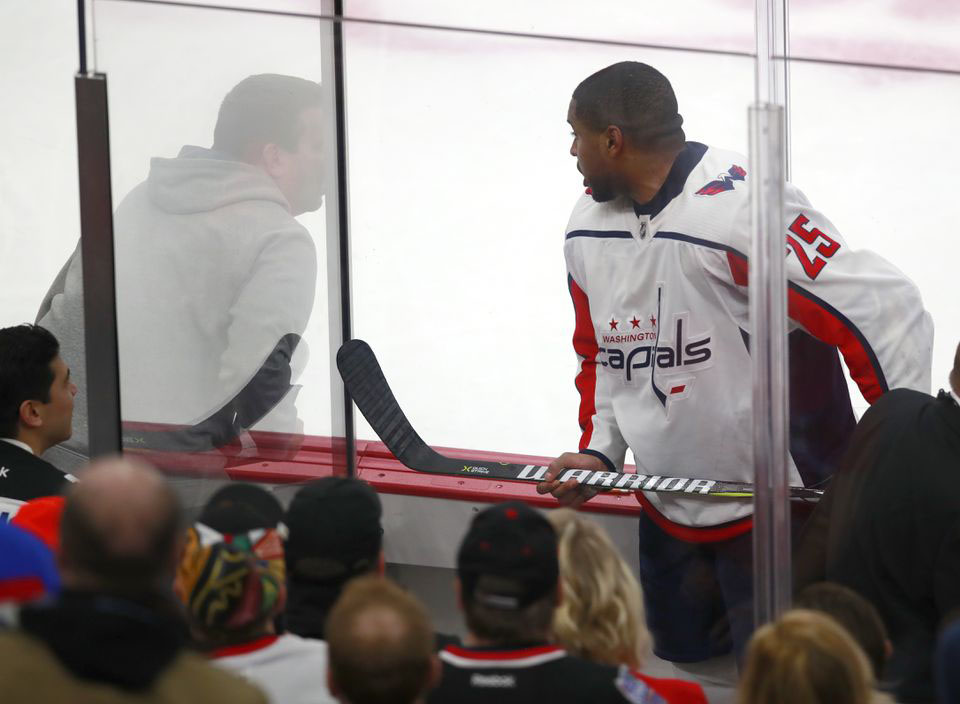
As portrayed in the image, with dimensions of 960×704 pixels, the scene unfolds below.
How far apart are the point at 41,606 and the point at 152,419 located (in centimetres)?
138

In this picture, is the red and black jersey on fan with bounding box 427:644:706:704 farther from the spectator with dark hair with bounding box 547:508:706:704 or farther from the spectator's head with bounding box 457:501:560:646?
the spectator with dark hair with bounding box 547:508:706:704

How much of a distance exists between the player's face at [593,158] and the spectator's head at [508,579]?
3.58 feet

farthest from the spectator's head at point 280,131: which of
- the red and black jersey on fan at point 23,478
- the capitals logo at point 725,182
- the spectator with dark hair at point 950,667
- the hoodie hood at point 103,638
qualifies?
the spectator with dark hair at point 950,667

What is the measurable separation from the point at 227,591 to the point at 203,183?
127 centimetres

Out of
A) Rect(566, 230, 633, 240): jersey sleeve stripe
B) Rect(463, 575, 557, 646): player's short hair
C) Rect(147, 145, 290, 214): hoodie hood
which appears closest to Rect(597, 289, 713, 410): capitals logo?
Rect(566, 230, 633, 240): jersey sleeve stripe

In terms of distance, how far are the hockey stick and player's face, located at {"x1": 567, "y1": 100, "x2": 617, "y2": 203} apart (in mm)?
532

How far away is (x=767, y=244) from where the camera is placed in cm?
183

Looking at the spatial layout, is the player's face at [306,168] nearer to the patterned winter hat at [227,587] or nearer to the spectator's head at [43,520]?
the spectator's head at [43,520]

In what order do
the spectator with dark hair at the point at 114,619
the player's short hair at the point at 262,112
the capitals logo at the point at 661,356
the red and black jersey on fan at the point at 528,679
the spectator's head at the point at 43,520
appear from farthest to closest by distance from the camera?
the player's short hair at the point at 262,112 → the capitals logo at the point at 661,356 → the spectator's head at the point at 43,520 → the red and black jersey on fan at the point at 528,679 → the spectator with dark hair at the point at 114,619

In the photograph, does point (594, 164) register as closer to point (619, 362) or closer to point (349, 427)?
point (619, 362)

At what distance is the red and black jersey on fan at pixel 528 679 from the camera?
1.44m

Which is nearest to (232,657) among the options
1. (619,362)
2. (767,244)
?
(767,244)

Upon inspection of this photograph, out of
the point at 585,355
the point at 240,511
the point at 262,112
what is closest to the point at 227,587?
the point at 240,511

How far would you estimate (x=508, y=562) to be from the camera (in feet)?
4.96
